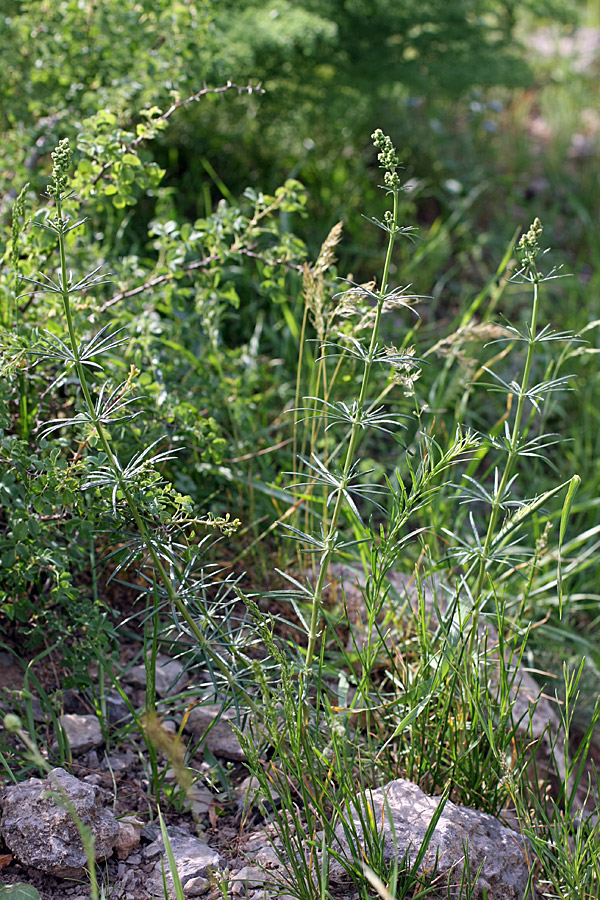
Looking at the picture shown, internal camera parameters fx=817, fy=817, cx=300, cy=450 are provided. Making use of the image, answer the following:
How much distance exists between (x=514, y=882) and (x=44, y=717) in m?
1.04

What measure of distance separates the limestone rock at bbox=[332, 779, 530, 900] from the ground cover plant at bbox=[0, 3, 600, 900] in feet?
0.09

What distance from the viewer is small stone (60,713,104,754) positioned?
1.78 meters

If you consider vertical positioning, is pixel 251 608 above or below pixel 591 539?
above

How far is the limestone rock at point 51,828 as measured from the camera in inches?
57.4

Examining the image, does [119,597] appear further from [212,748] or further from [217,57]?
[217,57]

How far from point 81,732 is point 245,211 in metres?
2.14

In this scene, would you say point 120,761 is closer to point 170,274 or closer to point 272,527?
point 272,527

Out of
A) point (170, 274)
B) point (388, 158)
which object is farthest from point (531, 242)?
point (170, 274)

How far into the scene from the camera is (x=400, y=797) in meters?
1.59

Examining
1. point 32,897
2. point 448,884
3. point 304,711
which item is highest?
point 304,711

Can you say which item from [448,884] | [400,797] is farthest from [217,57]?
[448,884]

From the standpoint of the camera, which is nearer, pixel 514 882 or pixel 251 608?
pixel 251 608

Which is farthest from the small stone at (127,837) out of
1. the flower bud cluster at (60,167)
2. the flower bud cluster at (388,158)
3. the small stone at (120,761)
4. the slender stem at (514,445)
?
the flower bud cluster at (388,158)

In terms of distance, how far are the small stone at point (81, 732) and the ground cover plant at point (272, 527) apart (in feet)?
0.11
